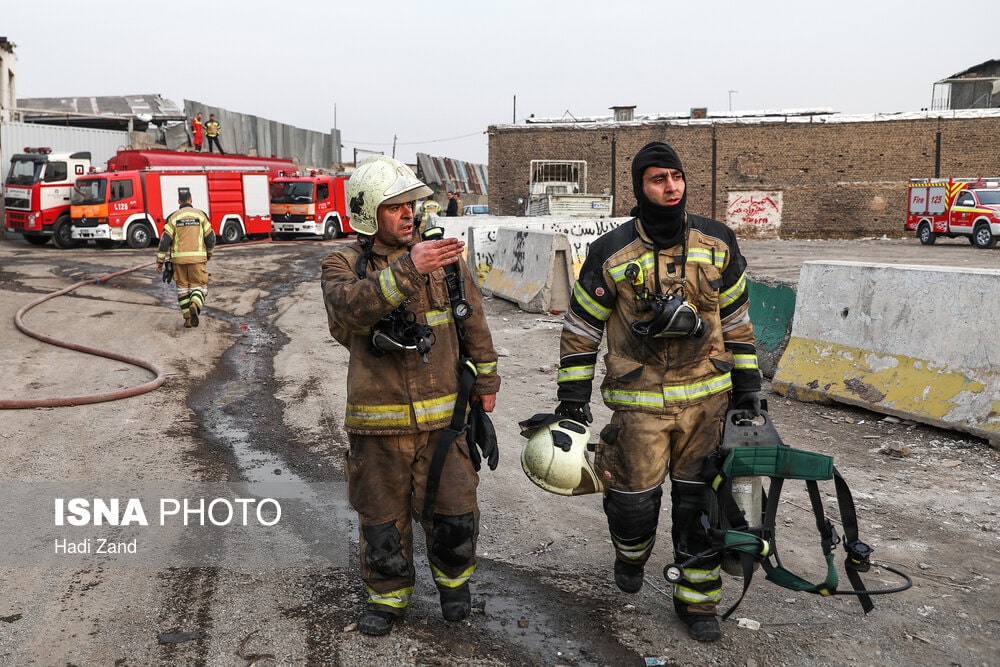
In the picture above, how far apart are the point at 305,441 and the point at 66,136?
1185 inches

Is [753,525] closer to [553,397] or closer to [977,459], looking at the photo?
[977,459]

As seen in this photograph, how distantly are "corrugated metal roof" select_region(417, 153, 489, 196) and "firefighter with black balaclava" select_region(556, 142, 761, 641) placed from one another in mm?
39157

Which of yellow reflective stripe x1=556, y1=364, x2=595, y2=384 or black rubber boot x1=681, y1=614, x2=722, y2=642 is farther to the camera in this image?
yellow reflective stripe x1=556, y1=364, x2=595, y2=384

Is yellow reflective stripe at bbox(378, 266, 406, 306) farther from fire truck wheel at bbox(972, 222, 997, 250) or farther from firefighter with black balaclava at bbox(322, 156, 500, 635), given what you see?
fire truck wheel at bbox(972, 222, 997, 250)

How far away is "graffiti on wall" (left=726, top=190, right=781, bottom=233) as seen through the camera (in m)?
41.4

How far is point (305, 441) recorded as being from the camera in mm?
6652

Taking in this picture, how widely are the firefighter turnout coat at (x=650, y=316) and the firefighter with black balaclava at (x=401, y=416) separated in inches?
19.2

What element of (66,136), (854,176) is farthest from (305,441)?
(854,176)

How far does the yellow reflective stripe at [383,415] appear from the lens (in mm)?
3613

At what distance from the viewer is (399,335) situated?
354 cm

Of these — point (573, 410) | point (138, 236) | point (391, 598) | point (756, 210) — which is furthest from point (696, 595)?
point (756, 210)

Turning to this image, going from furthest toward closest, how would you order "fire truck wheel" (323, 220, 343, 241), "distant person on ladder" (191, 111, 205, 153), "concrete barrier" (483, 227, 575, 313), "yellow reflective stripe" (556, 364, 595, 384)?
"distant person on ladder" (191, 111, 205, 153) → "fire truck wheel" (323, 220, 343, 241) → "concrete barrier" (483, 227, 575, 313) → "yellow reflective stripe" (556, 364, 595, 384)

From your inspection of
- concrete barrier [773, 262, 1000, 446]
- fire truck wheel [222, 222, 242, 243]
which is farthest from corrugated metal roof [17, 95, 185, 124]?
concrete barrier [773, 262, 1000, 446]

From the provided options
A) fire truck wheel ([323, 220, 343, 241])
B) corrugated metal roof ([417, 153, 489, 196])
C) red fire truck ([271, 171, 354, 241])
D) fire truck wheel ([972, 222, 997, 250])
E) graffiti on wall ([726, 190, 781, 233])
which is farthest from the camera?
corrugated metal roof ([417, 153, 489, 196])
